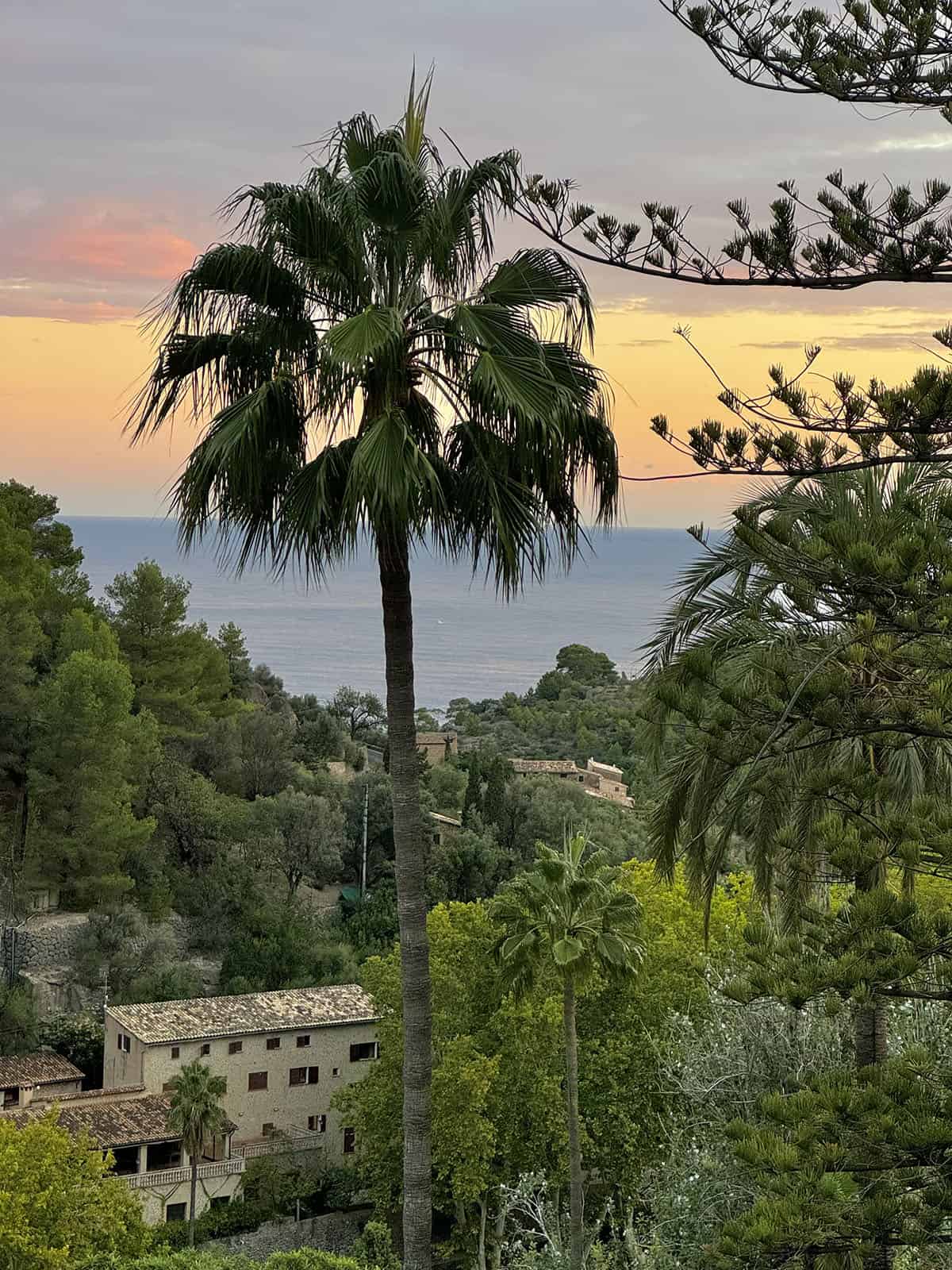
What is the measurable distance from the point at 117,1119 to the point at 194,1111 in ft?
9.78

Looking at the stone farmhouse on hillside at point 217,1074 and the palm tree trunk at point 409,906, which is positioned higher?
the palm tree trunk at point 409,906

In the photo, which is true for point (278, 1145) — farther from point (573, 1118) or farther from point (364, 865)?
point (364, 865)

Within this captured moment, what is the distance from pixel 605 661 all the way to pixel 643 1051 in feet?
208

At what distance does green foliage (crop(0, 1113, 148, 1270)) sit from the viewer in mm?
14406

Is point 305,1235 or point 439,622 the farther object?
point 439,622

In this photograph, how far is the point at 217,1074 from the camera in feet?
79.6

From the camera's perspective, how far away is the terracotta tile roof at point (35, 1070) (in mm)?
23062

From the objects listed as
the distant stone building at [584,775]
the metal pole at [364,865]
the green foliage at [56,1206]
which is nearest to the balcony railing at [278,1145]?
the green foliage at [56,1206]

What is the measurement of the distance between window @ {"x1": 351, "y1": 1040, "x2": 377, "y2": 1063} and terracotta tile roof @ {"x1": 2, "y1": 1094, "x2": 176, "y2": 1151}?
13.0ft

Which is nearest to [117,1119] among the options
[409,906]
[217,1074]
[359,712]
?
[217,1074]

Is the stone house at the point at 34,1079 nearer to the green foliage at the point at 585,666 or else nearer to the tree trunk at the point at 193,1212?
the tree trunk at the point at 193,1212

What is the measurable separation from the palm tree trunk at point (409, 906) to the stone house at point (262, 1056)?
16.6m

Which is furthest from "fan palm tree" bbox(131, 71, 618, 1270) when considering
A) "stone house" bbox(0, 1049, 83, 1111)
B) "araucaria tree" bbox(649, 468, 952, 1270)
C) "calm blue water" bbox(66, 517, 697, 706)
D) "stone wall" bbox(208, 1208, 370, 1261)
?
"calm blue water" bbox(66, 517, 697, 706)

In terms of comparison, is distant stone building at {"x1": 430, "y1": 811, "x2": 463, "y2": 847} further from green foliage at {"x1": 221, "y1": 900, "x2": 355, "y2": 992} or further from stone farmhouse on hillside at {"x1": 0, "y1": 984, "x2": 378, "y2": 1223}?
stone farmhouse on hillside at {"x1": 0, "y1": 984, "x2": 378, "y2": 1223}
